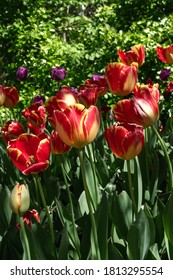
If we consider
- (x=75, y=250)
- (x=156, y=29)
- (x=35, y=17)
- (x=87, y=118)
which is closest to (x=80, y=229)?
(x=75, y=250)

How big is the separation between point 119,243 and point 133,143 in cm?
31

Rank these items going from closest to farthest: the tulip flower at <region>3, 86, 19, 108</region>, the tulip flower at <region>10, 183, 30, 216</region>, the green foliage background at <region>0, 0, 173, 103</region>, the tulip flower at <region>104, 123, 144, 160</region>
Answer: the tulip flower at <region>10, 183, 30, 216</region>
the tulip flower at <region>104, 123, 144, 160</region>
the tulip flower at <region>3, 86, 19, 108</region>
the green foliage background at <region>0, 0, 173, 103</region>

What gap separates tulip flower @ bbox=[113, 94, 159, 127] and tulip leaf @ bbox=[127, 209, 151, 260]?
265 millimetres

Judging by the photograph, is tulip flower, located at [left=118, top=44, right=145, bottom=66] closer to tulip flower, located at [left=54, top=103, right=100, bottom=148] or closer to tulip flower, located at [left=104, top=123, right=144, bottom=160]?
tulip flower, located at [left=104, top=123, right=144, bottom=160]

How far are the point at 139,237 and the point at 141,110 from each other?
0.34m

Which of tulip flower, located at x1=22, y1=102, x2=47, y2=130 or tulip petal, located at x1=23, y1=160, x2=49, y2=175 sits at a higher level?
tulip petal, located at x1=23, y1=160, x2=49, y2=175

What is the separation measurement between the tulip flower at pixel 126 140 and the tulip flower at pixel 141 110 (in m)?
0.04

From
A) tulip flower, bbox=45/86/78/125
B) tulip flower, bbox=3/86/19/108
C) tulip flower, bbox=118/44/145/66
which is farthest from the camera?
tulip flower, bbox=3/86/19/108

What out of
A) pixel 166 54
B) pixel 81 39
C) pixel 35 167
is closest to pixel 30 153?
pixel 35 167

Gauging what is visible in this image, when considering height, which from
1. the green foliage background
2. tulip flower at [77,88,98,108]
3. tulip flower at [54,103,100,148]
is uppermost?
tulip flower at [54,103,100,148]

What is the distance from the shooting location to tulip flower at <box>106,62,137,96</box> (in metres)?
1.90

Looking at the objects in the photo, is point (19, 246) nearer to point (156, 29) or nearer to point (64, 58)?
point (156, 29)

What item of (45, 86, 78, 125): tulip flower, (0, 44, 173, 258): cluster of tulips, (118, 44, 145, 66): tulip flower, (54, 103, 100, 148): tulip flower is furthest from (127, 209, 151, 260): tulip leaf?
(118, 44, 145, 66): tulip flower

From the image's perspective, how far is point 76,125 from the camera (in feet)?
4.26
